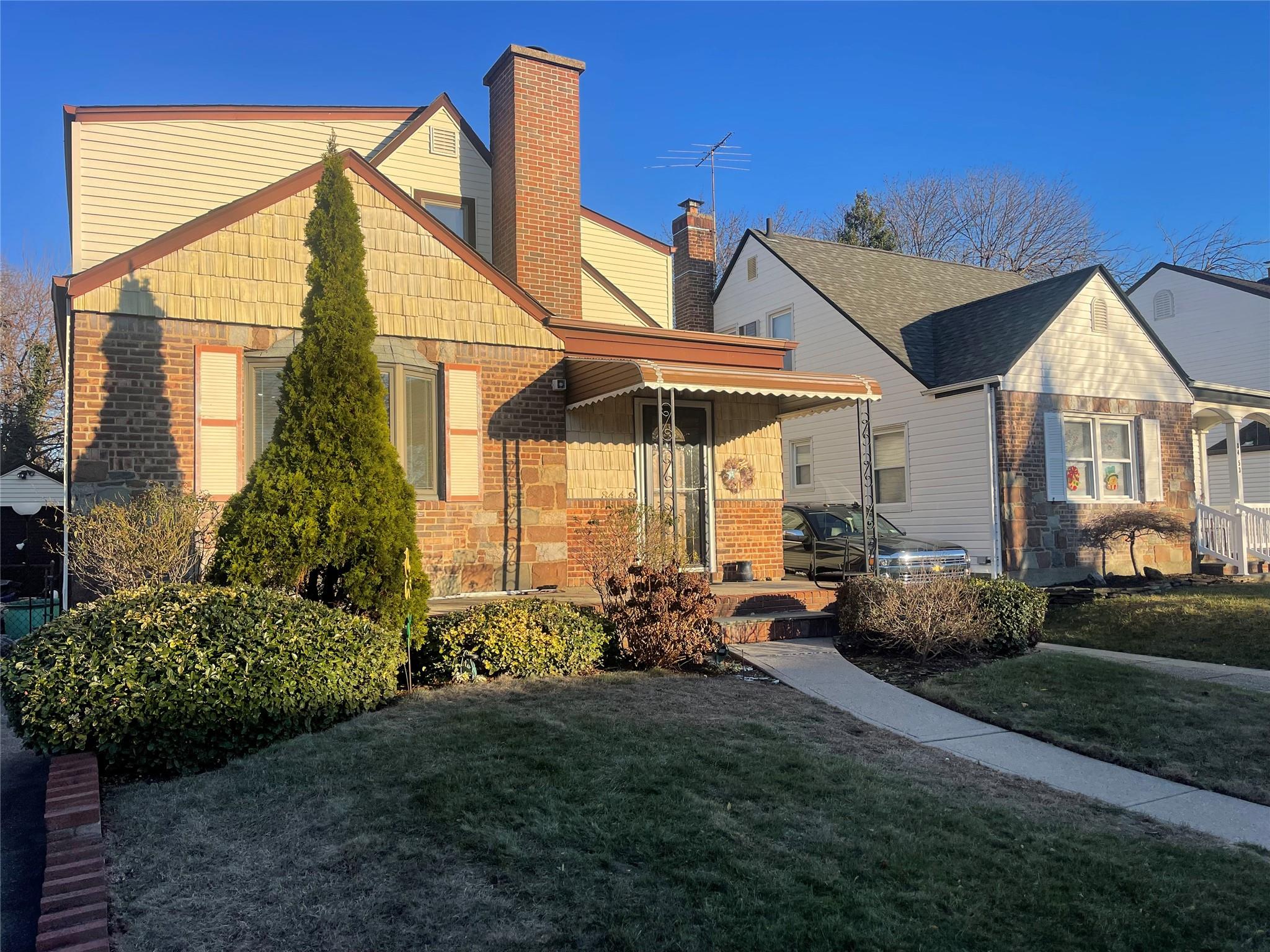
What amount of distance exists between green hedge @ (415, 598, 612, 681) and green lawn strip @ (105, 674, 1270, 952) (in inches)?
54.4

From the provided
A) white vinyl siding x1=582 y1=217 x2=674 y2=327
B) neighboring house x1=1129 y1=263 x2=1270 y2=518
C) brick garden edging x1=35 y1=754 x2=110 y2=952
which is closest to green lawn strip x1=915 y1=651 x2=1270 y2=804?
brick garden edging x1=35 y1=754 x2=110 y2=952

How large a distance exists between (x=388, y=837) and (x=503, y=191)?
388 inches

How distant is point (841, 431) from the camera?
17.8 metres

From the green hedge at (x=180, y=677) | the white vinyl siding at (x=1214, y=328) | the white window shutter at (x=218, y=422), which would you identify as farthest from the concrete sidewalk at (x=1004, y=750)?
the white vinyl siding at (x=1214, y=328)

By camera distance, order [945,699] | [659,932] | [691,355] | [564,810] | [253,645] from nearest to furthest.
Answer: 1. [659,932]
2. [564,810]
3. [253,645]
4. [945,699]
5. [691,355]

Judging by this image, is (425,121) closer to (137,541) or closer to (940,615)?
(137,541)

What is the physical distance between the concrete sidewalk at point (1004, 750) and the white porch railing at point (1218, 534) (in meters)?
12.0

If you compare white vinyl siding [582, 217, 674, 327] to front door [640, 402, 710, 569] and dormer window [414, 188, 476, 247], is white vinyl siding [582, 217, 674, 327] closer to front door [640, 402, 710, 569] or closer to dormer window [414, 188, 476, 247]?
dormer window [414, 188, 476, 247]

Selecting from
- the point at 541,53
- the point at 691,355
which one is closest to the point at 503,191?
the point at 541,53

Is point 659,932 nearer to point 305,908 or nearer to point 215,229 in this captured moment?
point 305,908

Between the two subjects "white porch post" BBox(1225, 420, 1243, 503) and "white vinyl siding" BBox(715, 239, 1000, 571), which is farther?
"white porch post" BBox(1225, 420, 1243, 503)

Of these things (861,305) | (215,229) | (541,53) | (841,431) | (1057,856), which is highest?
(541,53)

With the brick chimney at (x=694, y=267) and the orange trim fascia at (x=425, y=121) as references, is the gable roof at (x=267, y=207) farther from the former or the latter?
the brick chimney at (x=694, y=267)

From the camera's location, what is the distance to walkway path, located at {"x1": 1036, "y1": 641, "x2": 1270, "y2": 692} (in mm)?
8219
